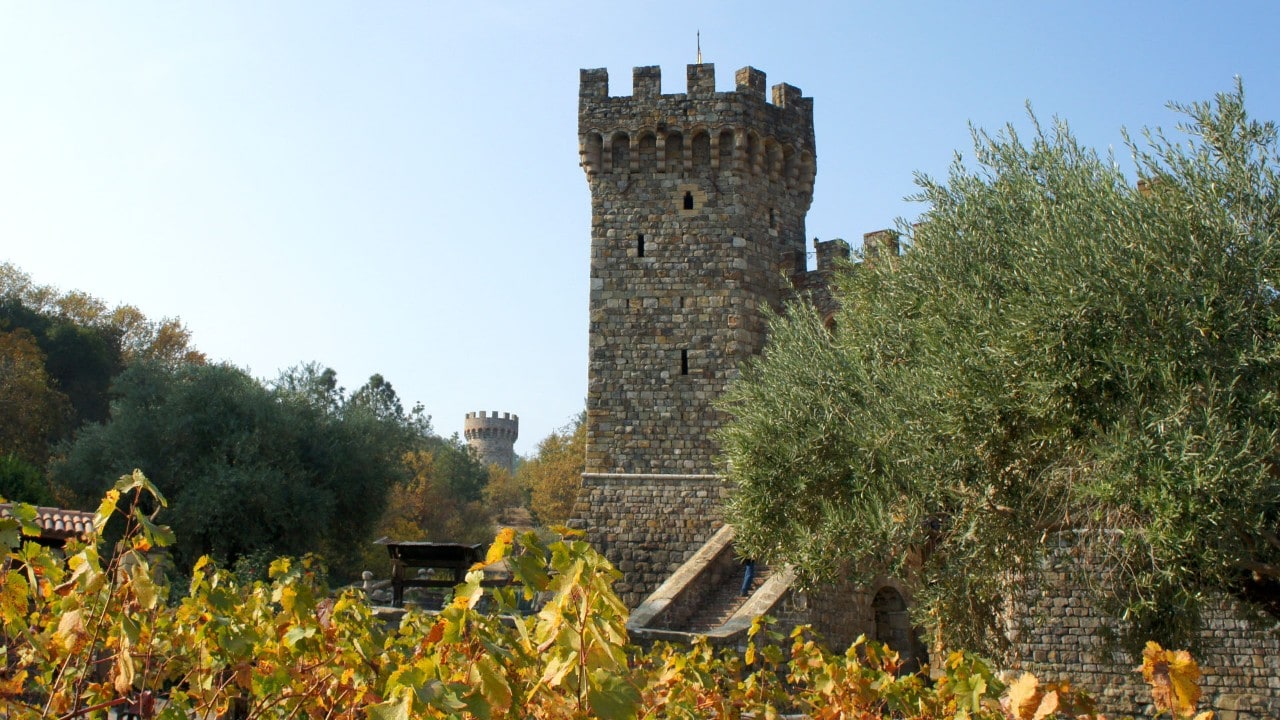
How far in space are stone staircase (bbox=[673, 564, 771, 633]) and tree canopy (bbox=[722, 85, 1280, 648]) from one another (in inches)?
119

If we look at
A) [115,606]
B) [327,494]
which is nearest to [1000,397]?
[115,606]

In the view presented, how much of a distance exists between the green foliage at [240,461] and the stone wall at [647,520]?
856 centimetres

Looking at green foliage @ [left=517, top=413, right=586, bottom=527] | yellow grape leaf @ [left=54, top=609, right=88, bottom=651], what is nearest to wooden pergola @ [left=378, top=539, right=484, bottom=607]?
yellow grape leaf @ [left=54, top=609, right=88, bottom=651]

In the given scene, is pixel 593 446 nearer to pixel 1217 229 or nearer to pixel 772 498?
pixel 772 498

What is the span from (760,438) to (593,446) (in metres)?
5.27

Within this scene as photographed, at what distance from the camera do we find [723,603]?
14.5 m

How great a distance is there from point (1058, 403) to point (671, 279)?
29.5ft

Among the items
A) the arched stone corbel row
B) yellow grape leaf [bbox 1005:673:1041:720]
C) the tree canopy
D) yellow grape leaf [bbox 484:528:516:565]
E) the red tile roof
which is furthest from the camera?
the arched stone corbel row

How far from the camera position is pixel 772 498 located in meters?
11.2

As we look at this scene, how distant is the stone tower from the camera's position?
15875 millimetres

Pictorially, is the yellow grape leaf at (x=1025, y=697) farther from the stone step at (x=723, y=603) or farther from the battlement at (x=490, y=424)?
the battlement at (x=490, y=424)

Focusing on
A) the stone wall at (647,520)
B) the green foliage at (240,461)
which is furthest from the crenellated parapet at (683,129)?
the green foliage at (240,461)

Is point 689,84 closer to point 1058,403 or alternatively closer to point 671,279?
point 671,279

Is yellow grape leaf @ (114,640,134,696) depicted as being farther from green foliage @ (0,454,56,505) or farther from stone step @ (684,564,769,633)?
green foliage @ (0,454,56,505)
